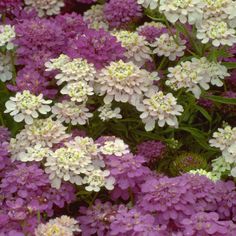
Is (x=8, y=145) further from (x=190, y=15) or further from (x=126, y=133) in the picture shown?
(x=190, y=15)

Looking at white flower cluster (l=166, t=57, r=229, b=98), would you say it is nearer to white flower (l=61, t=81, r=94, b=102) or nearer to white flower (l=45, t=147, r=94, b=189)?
white flower (l=61, t=81, r=94, b=102)

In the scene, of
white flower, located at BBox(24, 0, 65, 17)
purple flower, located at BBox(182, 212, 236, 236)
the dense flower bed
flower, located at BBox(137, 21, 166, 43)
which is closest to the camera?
purple flower, located at BBox(182, 212, 236, 236)

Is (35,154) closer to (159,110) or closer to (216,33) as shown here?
(159,110)

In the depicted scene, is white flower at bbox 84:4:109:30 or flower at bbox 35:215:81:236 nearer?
flower at bbox 35:215:81:236

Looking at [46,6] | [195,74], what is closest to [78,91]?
[195,74]

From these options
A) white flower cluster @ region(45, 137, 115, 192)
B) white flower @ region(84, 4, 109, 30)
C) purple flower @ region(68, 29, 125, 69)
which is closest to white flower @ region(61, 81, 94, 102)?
purple flower @ region(68, 29, 125, 69)
